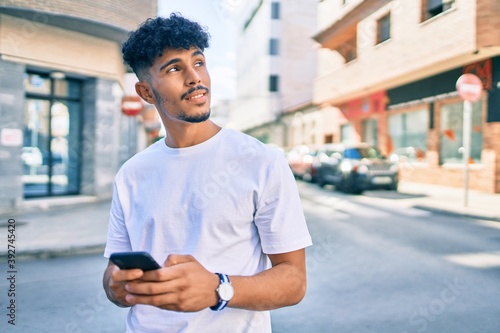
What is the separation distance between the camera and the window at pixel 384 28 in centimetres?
1748

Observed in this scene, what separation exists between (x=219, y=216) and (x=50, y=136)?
11.9 meters

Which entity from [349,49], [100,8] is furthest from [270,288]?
[349,49]

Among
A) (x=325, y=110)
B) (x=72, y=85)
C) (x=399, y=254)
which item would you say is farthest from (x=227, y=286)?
(x=325, y=110)

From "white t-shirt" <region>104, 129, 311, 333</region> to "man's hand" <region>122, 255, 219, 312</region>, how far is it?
0.30 metres

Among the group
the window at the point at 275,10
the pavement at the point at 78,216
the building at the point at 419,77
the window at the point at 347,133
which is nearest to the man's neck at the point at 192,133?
the pavement at the point at 78,216

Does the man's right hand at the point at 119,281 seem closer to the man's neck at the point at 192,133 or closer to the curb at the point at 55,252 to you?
the man's neck at the point at 192,133

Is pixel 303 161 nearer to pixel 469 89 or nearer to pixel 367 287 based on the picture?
pixel 469 89

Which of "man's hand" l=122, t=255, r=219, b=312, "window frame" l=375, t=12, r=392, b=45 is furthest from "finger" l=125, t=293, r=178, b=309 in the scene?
"window frame" l=375, t=12, r=392, b=45

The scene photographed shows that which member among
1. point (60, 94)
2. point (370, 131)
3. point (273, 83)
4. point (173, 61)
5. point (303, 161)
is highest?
point (273, 83)

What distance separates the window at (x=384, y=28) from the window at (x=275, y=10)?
2517 centimetres

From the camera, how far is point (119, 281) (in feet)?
3.52

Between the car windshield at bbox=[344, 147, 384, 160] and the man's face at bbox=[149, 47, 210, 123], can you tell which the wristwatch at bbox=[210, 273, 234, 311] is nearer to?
the man's face at bbox=[149, 47, 210, 123]

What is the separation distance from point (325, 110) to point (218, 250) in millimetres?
27375

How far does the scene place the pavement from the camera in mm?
6402
